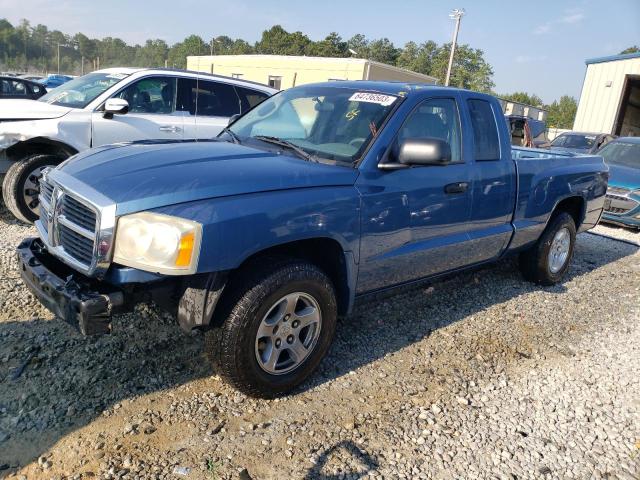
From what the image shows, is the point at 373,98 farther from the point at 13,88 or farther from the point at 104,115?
the point at 13,88

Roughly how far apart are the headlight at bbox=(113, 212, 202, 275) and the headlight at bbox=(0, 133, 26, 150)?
401 centimetres

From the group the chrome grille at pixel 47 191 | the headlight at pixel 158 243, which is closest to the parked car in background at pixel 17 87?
the chrome grille at pixel 47 191

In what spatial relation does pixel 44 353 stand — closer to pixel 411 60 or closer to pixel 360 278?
pixel 360 278

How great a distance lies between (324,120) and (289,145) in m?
0.39

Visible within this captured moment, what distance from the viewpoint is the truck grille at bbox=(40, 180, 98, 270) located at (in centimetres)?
267

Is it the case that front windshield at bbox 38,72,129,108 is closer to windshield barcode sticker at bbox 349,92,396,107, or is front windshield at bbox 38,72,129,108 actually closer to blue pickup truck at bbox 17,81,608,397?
blue pickup truck at bbox 17,81,608,397

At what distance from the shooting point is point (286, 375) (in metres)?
3.12

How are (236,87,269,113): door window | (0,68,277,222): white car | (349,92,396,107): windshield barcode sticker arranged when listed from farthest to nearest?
(236,87,269,113): door window
(0,68,277,222): white car
(349,92,396,107): windshield barcode sticker

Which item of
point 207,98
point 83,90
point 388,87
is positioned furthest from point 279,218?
point 83,90

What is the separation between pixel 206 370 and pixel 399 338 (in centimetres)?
155

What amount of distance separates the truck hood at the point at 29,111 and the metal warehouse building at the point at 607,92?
20.8 m

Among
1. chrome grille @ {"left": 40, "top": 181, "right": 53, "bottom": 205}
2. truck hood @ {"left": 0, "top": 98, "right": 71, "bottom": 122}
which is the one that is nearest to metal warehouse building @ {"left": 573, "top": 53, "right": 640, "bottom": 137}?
truck hood @ {"left": 0, "top": 98, "right": 71, "bottom": 122}

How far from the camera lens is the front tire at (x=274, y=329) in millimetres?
2799

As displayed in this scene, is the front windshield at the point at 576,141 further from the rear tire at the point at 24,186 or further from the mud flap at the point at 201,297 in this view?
the mud flap at the point at 201,297
